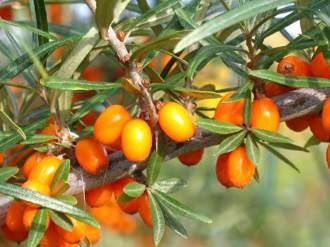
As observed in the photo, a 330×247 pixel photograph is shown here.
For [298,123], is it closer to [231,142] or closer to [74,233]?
[231,142]

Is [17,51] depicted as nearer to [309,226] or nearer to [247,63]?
[247,63]

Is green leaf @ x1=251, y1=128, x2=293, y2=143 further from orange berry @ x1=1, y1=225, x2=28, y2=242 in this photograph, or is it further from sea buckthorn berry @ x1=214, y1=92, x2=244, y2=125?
orange berry @ x1=1, y1=225, x2=28, y2=242

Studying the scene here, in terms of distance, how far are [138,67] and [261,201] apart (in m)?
2.15

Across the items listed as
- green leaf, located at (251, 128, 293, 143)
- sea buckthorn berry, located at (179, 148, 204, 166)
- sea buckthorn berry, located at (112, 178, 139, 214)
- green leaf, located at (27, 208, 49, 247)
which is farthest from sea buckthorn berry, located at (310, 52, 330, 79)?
green leaf, located at (27, 208, 49, 247)

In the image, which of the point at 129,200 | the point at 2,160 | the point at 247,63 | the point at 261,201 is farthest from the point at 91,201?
the point at 261,201

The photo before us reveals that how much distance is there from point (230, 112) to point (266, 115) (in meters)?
0.06

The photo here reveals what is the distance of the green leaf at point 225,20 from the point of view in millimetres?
715

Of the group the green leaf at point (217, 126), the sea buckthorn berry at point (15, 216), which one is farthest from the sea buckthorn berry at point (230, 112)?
the sea buckthorn berry at point (15, 216)

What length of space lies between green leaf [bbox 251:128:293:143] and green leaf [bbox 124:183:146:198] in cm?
20

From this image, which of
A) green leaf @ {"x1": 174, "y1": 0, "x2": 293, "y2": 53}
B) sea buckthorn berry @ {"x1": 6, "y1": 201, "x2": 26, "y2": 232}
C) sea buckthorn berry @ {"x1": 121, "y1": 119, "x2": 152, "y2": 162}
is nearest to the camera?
green leaf @ {"x1": 174, "y1": 0, "x2": 293, "y2": 53}

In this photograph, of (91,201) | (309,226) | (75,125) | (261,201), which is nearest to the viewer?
(91,201)

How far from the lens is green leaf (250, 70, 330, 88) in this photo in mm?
866

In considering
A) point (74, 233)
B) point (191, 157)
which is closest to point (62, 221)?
point (74, 233)

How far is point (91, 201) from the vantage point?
1.04 m
